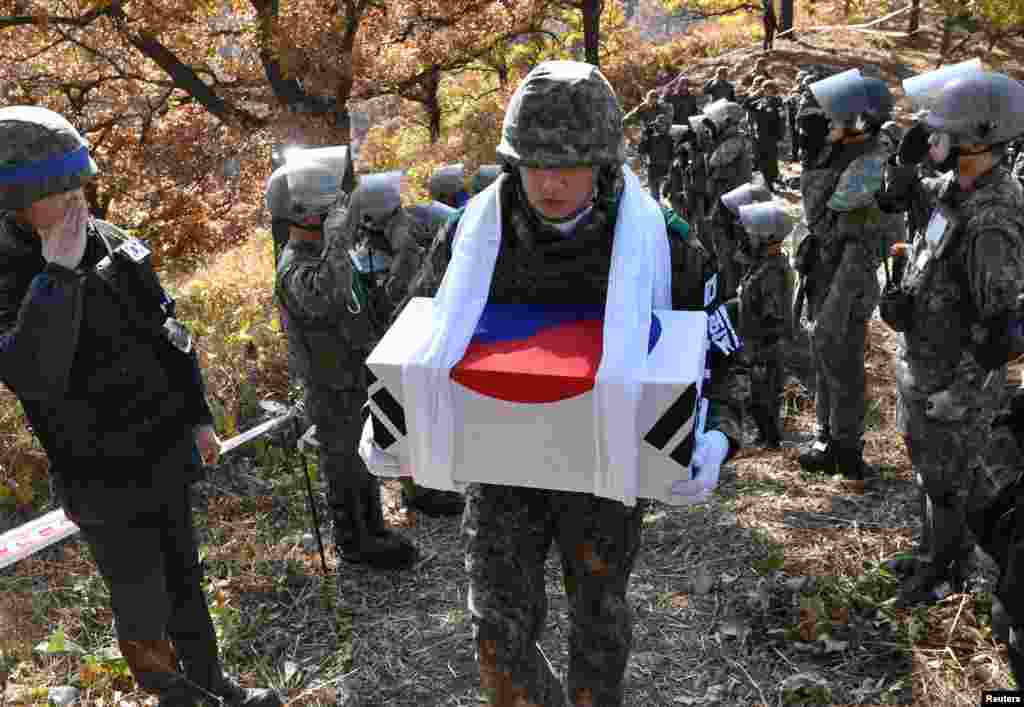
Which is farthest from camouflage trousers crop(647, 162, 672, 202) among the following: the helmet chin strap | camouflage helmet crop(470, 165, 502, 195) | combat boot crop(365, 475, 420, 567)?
the helmet chin strap

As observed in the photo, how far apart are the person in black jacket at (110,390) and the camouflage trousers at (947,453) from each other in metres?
2.98

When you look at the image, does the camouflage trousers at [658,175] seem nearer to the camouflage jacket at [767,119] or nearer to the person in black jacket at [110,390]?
the camouflage jacket at [767,119]

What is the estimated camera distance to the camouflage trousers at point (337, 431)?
4398 millimetres

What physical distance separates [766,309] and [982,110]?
2.53 meters

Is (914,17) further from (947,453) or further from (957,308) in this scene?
(947,453)

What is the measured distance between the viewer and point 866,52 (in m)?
26.8

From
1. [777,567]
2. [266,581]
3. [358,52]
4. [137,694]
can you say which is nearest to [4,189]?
[137,694]

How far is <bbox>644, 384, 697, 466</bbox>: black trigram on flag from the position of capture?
7.19 ft

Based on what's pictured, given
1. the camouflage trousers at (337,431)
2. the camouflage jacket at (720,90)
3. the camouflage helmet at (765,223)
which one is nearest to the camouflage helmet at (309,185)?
the camouflage trousers at (337,431)

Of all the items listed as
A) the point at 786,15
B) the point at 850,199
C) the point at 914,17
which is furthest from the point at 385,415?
the point at 786,15

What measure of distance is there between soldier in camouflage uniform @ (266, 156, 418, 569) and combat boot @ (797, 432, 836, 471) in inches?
101

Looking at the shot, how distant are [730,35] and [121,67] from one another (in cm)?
2673

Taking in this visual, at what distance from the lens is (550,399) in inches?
Result: 88.5

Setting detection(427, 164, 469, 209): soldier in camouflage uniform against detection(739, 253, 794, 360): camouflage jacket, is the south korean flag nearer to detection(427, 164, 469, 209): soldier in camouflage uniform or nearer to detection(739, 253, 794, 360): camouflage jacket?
detection(739, 253, 794, 360): camouflage jacket
